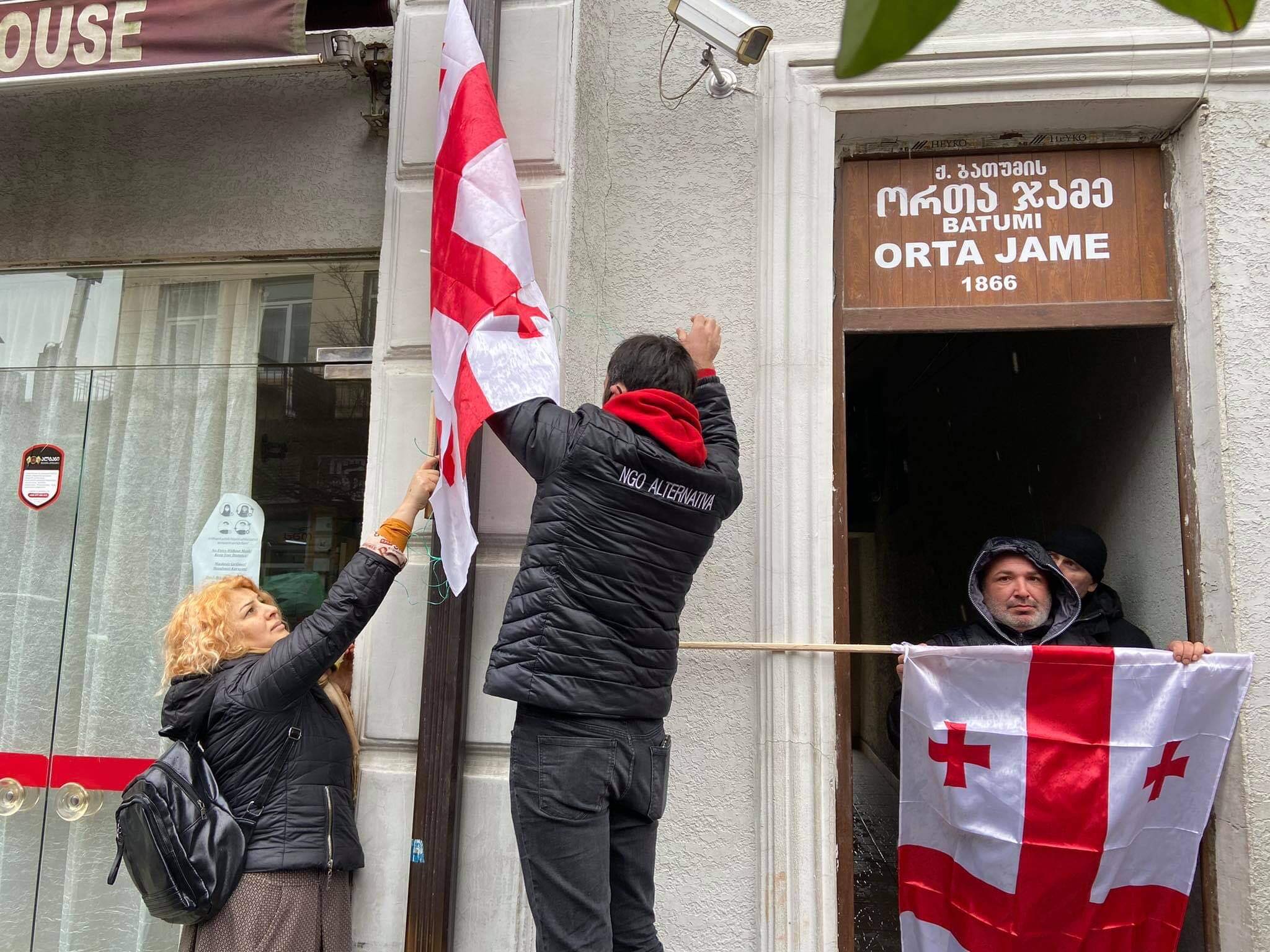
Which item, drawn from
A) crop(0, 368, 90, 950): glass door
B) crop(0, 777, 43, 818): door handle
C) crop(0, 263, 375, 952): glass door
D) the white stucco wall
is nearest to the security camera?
the white stucco wall

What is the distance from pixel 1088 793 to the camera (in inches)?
114

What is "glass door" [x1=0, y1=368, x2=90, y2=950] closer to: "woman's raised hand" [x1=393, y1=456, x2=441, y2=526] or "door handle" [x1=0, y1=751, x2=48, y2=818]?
"door handle" [x1=0, y1=751, x2=48, y2=818]

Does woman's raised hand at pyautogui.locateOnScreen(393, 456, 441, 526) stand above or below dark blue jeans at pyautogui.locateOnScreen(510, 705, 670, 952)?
above

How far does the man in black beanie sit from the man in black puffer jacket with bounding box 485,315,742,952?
1871mm

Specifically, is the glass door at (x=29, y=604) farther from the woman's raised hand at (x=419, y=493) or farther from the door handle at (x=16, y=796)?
the woman's raised hand at (x=419, y=493)

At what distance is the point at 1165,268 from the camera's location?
335 centimetres

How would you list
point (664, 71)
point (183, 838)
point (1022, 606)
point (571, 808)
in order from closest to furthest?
point (571, 808) → point (183, 838) → point (1022, 606) → point (664, 71)

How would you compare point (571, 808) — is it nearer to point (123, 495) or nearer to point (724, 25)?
point (724, 25)

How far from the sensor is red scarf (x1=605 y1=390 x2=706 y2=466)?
2289mm

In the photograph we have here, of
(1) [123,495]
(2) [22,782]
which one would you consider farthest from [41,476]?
(2) [22,782]

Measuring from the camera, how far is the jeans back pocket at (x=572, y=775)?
217cm

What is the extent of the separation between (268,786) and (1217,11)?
8.83ft

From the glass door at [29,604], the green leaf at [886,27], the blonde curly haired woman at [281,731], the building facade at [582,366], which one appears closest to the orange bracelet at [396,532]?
the blonde curly haired woman at [281,731]

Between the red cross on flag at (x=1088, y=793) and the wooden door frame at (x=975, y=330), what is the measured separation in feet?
0.84
